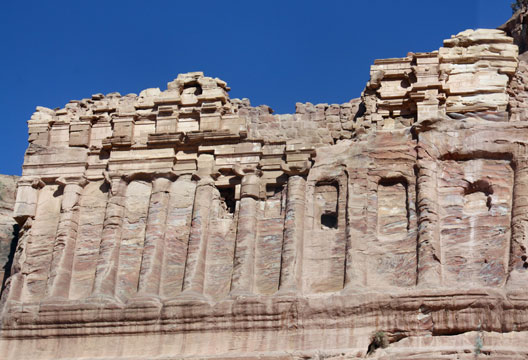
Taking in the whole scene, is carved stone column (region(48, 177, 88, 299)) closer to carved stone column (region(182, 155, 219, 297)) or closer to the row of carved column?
the row of carved column

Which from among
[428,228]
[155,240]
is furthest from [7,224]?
[428,228]

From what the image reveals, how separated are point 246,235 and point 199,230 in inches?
39.2

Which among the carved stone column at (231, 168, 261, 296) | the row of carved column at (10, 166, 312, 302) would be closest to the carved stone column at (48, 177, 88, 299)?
the row of carved column at (10, 166, 312, 302)

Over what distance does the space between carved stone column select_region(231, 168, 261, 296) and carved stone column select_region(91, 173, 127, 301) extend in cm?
252

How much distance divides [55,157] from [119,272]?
135 inches

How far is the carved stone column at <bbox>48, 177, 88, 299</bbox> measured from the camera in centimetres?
2456

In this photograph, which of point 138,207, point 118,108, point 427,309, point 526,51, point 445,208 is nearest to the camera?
point 427,309

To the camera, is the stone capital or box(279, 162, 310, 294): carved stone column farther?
the stone capital

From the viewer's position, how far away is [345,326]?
73.3 feet

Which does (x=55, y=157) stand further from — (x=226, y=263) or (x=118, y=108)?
(x=226, y=263)

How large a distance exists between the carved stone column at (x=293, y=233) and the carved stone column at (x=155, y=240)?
2562mm

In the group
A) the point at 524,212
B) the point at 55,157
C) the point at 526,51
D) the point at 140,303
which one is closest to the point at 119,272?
the point at 140,303

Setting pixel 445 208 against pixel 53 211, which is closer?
pixel 445 208

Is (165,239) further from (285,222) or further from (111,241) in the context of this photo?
(285,222)
